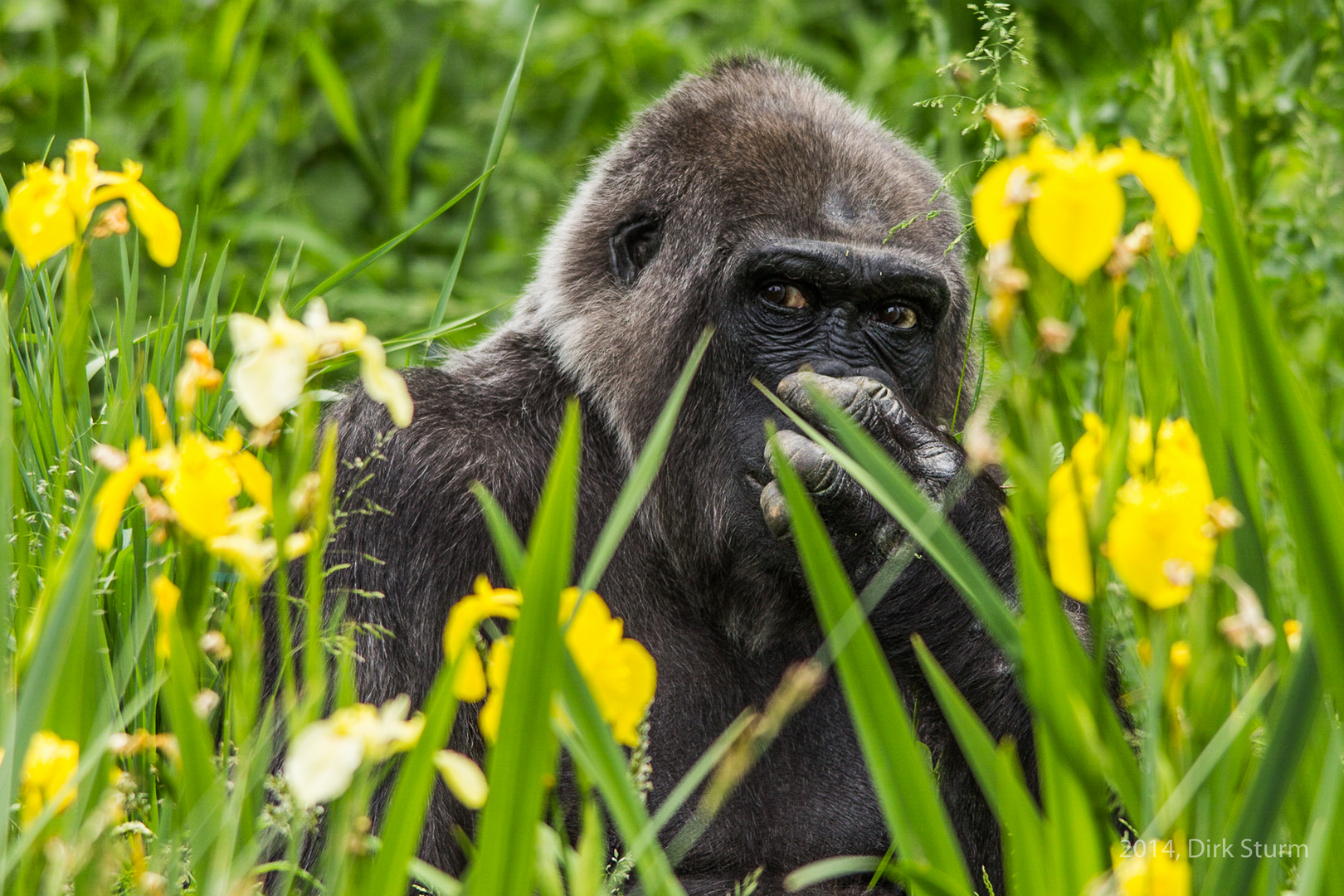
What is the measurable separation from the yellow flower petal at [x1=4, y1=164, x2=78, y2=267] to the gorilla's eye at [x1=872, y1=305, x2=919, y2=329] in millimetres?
1611

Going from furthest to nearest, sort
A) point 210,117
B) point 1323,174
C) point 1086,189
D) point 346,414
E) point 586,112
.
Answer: point 586,112 < point 210,117 < point 1323,174 < point 346,414 < point 1086,189

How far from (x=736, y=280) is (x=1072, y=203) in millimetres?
1666

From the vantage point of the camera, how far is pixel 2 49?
4.92 metres

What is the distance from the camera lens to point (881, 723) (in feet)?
3.04

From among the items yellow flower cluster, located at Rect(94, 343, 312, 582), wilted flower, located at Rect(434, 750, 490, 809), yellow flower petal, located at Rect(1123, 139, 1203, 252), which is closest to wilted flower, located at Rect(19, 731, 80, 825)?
yellow flower cluster, located at Rect(94, 343, 312, 582)

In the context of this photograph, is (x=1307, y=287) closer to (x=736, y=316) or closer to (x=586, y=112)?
(x=736, y=316)

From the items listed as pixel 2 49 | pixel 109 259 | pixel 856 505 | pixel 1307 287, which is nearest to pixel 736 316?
pixel 856 505

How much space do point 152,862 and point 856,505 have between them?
1242mm

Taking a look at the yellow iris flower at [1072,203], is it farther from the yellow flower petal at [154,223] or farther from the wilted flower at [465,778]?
the yellow flower petal at [154,223]

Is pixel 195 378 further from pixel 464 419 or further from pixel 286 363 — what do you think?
pixel 464 419

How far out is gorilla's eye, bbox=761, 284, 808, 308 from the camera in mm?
2432

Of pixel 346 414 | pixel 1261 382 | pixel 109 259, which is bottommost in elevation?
pixel 109 259

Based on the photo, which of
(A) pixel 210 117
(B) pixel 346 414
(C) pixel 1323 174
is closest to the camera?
(B) pixel 346 414

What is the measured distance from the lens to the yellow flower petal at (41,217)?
1086 mm
